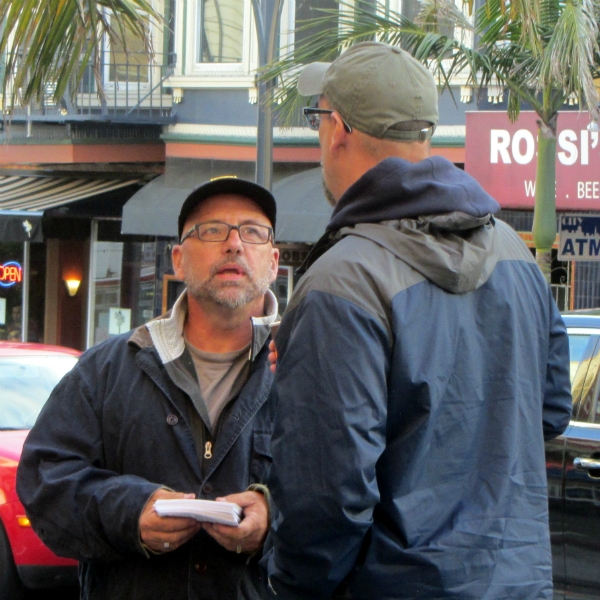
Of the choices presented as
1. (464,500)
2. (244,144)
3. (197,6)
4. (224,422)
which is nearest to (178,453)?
(224,422)

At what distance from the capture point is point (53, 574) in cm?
600

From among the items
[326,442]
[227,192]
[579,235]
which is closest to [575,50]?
[579,235]

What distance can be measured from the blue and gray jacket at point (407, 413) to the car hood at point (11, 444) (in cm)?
436

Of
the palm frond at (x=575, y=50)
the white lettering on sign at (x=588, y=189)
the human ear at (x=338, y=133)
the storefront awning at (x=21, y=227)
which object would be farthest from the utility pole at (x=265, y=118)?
the storefront awning at (x=21, y=227)

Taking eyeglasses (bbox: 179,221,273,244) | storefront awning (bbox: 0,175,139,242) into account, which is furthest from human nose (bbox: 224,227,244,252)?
storefront awning (bbox: 0,175,139,242)

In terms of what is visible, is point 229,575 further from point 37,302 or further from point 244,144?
point 37,302

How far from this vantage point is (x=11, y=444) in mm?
6285

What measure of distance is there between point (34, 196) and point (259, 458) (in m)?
13.4

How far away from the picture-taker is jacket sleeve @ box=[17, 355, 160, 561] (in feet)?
8.41

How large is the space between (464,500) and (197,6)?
13241 millimetres

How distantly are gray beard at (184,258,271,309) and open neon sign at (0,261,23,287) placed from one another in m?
14.9

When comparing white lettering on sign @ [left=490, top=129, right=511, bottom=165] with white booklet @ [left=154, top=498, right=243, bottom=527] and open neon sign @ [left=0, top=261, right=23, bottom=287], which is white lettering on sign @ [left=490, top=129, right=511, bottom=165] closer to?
white booklet @ [left=154, top=498, right=243, bottom=527]

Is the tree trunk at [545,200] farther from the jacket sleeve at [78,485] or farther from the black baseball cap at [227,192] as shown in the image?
the jacket sleeve at [78,485]

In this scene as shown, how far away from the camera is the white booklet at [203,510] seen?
240 cm
